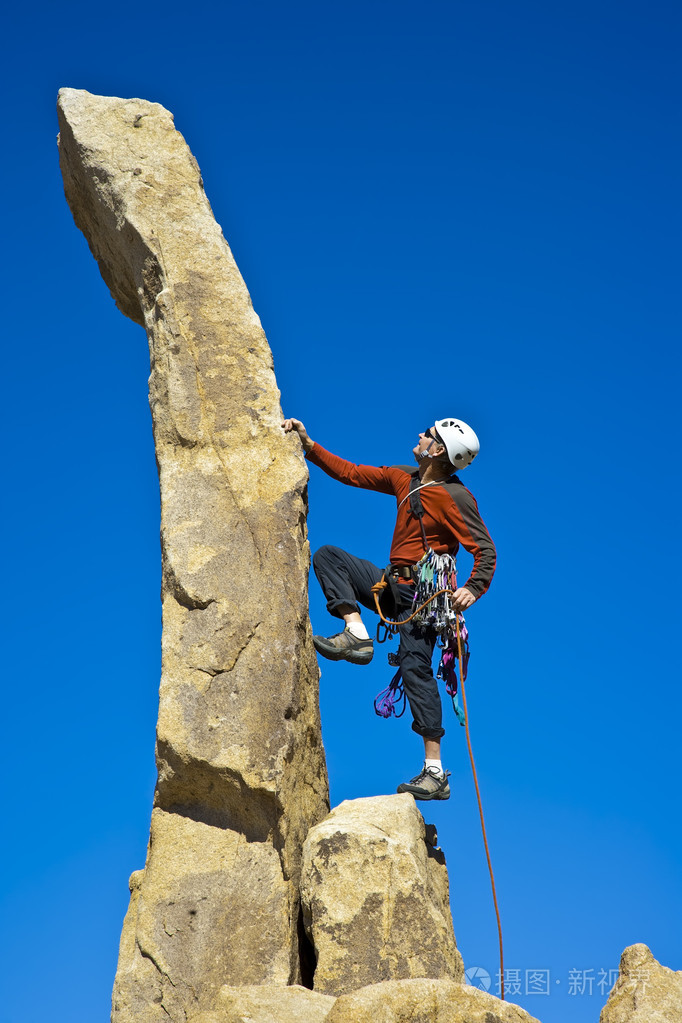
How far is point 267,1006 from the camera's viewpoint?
6148 millimetres

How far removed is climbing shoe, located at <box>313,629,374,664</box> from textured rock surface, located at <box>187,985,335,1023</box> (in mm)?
2708

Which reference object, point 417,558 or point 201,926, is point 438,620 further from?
point 201,926

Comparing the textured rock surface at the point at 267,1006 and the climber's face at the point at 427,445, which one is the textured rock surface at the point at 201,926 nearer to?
the textured rock surface at the point at 267,1006

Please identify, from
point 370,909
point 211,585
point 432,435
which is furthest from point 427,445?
point 370,909

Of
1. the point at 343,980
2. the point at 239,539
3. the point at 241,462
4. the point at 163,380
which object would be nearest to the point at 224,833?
the point at 343,980

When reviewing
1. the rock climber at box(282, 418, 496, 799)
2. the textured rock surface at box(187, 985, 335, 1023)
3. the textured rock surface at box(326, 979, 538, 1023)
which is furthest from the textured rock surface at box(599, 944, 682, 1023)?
the rock climber at box(282, 418, 496, 799)

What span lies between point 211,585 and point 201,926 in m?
2.32

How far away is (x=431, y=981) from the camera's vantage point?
6016 millimetres

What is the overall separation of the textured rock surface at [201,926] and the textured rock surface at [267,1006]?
1.02m

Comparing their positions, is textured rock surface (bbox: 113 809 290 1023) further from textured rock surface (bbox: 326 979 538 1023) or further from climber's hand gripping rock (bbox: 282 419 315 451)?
climber's hand gripping rock (bbox: 282 419 315 451)

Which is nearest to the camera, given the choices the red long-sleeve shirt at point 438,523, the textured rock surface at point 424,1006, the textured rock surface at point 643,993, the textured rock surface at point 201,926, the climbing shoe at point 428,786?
the textured rock surface at point 424,1006

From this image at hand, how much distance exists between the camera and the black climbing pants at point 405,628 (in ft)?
28.2

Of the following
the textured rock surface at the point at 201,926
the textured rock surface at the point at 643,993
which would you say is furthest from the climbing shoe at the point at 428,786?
the textured rock surface at the point at 643,993

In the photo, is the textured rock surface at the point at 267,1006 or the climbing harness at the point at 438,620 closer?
the textured rock surface at the point at 267,1006
